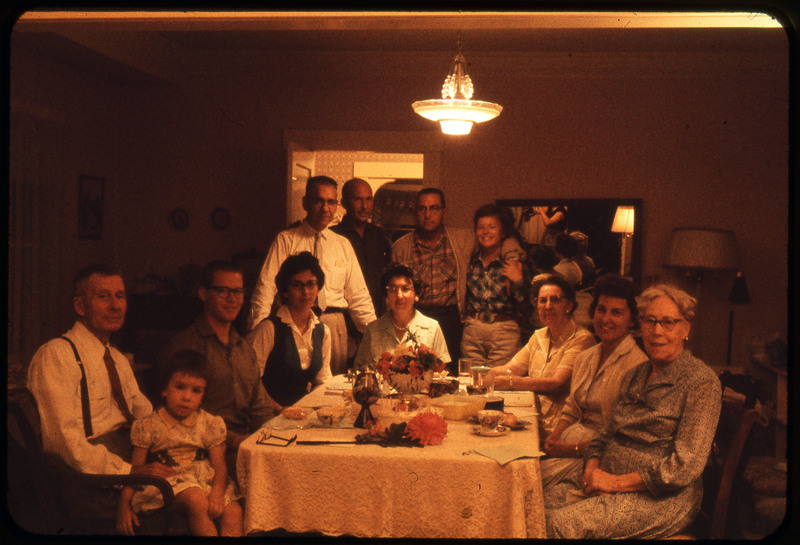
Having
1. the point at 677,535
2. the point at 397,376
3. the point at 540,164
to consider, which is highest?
the point at 540,164

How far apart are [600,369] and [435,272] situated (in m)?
0.58

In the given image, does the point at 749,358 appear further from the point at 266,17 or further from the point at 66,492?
the point at 66,492

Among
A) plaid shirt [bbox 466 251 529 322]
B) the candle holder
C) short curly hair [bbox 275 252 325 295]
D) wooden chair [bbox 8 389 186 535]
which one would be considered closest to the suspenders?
wooden chair [bbox 8 389 186 535]

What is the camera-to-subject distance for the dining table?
5.42 ft

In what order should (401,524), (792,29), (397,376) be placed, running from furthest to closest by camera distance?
(397,376)
(401,524)
(792,29)

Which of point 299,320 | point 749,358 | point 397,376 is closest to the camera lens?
point 749,358

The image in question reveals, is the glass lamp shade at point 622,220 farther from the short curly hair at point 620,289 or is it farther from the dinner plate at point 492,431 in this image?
the dinner plate at point 492,431

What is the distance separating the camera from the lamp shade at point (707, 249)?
1.78 m

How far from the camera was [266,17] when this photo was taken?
170 centimetres

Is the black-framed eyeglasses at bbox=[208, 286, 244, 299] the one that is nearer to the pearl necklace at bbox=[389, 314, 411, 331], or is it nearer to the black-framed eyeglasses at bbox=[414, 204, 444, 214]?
the pearl necklace at bbox=[389, 314, 411, 331]

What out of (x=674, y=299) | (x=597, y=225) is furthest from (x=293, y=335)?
(x=674, y=299)

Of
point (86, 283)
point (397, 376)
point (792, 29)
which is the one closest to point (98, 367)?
point (86, 283)

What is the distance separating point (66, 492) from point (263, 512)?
523mm

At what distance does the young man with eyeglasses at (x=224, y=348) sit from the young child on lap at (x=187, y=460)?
6cm
